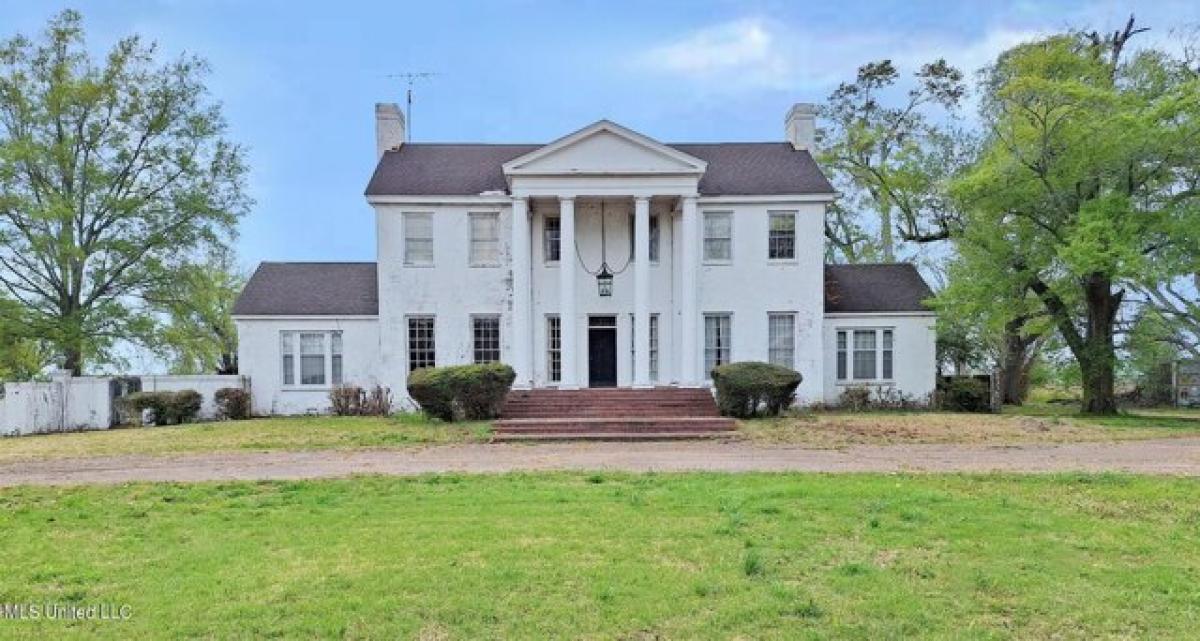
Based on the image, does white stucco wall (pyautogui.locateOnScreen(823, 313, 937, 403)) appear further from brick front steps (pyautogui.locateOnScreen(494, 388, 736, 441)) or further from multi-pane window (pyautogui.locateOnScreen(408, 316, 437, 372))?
multi-pane window (pyautogui.locateOnScreen(408, 316, 437, 372))

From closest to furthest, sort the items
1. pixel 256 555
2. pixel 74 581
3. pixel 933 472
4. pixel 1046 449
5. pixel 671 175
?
pixel 74 581 < pixel 256 555 < pixel 933 472 < pixel 1046 449 < pixel 671 175

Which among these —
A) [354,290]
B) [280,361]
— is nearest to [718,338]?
[354,290]

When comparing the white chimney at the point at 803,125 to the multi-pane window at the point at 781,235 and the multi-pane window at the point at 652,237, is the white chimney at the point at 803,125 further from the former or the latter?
the multi-pane window at the point at 652,237

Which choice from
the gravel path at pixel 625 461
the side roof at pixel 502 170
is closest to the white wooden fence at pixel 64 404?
the side roof at pixel 502 170

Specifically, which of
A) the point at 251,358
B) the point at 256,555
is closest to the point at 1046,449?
the point at 256,555

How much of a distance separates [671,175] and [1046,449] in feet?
39.2

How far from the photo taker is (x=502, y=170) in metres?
22.6

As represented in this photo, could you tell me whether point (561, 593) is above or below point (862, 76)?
below

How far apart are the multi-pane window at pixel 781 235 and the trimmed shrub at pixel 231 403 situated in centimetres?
1639

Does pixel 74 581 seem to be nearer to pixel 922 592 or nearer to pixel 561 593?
pixel 561 593

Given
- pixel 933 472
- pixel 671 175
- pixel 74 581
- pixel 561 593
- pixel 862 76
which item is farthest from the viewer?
pixel 862 76

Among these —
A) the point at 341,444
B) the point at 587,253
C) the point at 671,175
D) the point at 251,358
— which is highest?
the point at 671,175

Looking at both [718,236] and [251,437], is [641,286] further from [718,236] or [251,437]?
[251,437]

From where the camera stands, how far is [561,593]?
16.0 feet
